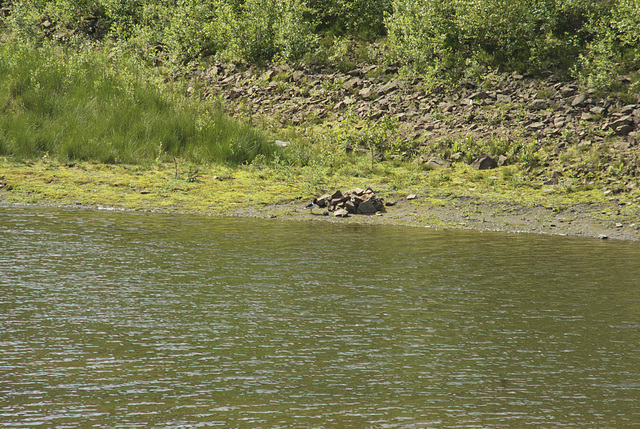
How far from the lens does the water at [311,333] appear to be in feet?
13.7

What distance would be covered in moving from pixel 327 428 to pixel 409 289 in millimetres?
3370

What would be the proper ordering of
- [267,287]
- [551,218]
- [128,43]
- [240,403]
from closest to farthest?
[240,403] < [267,287] < [551,218] < [128,43]

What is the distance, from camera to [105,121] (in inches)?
634

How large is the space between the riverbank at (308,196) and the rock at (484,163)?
0.21 metres

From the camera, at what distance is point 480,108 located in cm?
1689

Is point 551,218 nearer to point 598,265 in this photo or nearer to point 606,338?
point 598,265

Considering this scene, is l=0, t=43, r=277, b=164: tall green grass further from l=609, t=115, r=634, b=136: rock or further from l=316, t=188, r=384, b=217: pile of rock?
l=609, t=115, r=634, b=136: rock

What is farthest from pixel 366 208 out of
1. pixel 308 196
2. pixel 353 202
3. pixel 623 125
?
pixel 623 125

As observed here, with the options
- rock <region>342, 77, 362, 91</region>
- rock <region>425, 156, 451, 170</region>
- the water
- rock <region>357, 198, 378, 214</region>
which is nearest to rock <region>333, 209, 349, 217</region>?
rock <region>357, 198, 378, 214</region>

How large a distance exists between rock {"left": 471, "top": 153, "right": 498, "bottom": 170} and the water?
5.49m

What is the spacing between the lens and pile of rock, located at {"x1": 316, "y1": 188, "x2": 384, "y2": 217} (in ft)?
40.8

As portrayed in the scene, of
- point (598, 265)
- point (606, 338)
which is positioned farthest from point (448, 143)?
point (606, 338)

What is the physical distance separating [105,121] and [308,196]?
5.95 metres

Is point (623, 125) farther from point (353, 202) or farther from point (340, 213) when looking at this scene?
point (340, 213)
